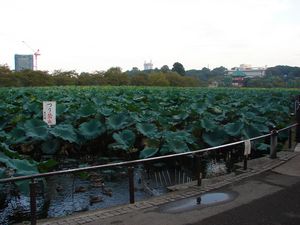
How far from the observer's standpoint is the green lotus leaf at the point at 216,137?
959cm

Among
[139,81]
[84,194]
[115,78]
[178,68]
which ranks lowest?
[84,194]

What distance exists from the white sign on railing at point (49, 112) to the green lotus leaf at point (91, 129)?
A: 833mm

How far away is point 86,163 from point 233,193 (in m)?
4.41

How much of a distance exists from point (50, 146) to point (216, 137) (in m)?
4.52

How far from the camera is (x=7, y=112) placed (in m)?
11.3

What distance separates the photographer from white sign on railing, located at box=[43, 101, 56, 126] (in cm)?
872

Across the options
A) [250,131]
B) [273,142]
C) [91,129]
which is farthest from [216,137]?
[91,129]

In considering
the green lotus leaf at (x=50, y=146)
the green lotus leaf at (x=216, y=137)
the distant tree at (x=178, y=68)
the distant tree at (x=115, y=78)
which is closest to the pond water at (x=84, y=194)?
the green lotus leaf at (x=216, y=137)

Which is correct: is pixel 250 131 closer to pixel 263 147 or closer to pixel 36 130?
pixel 263 147

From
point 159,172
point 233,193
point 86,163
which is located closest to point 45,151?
point 86,163

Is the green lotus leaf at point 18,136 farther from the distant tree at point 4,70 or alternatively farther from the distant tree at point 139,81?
the distant tree at point 139,81

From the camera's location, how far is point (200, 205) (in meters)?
4.70

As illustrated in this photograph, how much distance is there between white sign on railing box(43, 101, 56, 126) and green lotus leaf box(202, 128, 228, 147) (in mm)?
4109

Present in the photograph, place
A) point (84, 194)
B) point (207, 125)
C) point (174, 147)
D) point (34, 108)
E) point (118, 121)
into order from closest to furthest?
point (84, 194) → point (174, 147) → point (207, 125) → point (118, 121) → point (34, 108)
